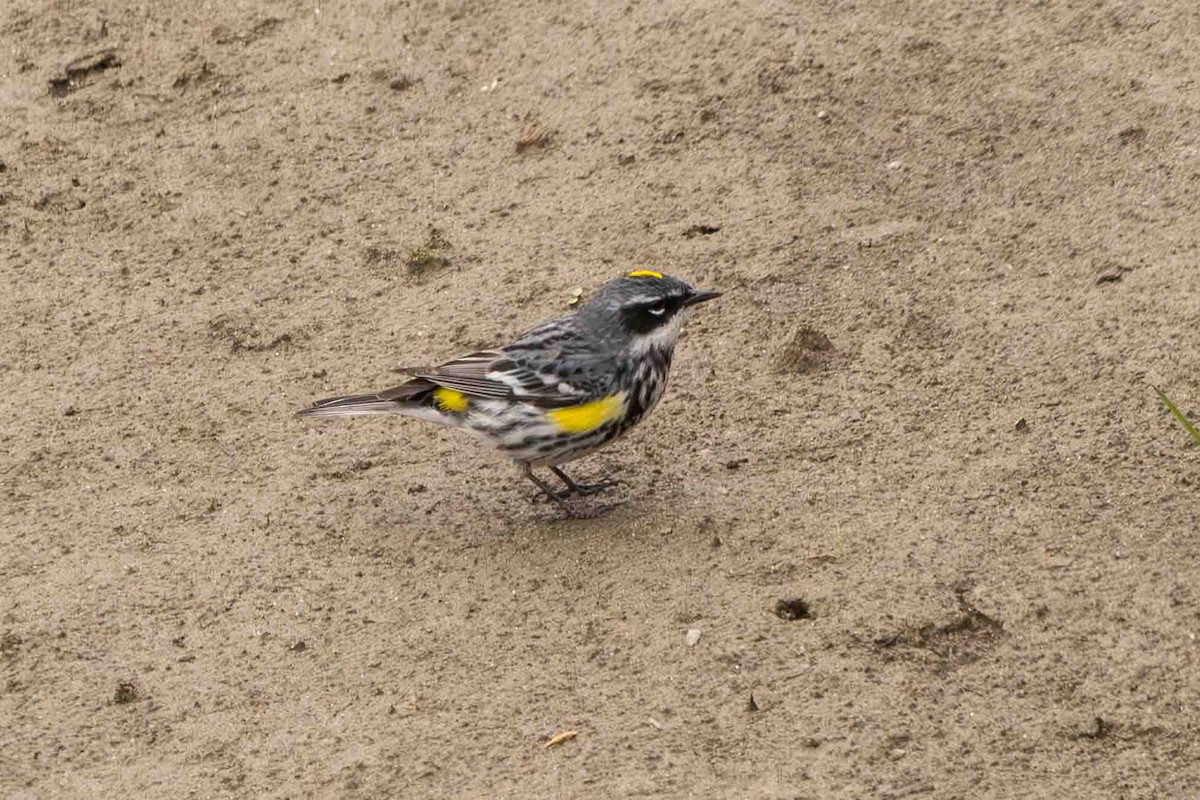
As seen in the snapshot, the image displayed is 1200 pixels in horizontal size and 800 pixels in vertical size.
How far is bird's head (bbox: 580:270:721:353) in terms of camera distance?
6.81 m

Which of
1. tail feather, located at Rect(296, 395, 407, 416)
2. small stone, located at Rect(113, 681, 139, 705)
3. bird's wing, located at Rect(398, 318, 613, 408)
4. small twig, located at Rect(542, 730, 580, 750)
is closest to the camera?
small twig, located at Rect(542, 730, 580, 750)

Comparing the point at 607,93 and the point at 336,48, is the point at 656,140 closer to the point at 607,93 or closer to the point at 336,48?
the point at 607,93

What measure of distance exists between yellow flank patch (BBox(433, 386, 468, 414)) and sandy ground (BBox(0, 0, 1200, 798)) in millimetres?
464

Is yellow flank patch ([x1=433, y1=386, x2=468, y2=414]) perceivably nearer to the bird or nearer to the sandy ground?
the bird

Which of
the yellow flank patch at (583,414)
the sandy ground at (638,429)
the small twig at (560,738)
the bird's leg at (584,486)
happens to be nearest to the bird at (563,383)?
the yellow flank patch at (583,414)

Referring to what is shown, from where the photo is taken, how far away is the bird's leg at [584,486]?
713cm

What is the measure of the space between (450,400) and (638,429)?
1070 mm

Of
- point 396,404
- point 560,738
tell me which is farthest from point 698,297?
point 560,738

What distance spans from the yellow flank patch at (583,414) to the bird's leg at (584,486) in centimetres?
46

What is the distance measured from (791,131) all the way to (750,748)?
434 cm

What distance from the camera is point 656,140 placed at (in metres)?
8.99

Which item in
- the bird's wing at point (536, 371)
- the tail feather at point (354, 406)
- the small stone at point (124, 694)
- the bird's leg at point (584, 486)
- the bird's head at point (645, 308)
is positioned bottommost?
the bird's leg at point (584, 486)

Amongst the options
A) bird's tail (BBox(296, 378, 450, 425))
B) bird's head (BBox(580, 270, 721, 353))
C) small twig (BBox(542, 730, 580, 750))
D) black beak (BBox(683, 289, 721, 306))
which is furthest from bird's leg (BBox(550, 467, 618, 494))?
small twig (BBox(542, 730, 580, 750))

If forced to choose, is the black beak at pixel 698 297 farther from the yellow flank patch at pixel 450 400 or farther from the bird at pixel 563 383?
the yellow flank patch at pixel 450 400
